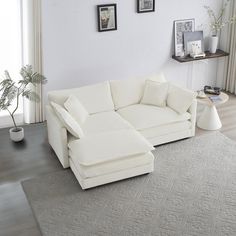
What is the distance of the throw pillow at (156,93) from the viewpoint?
18.4 feet

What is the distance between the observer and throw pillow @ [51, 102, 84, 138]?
184 inches

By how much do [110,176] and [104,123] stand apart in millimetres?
835

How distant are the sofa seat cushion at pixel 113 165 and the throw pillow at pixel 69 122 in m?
0.28

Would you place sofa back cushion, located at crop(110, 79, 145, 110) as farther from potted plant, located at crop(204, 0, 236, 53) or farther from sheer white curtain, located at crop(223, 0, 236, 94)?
sheer white curtain, located at crop(223, 0, 236, 94)

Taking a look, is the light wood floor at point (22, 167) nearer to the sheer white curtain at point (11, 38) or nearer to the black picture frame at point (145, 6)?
the sheer white curtain at point (11, 38)

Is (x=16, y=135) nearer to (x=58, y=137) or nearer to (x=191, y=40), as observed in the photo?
(x=58, y=137)

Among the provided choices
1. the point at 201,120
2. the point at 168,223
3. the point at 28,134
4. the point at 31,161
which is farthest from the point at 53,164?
the point at 201,120

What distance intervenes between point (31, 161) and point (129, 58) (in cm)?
238

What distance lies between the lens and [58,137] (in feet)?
15.9

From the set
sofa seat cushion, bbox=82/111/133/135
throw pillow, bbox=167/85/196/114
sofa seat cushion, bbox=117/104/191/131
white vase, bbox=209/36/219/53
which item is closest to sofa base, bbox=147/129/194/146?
sofa seat cushion, bbox=117/104/191/131

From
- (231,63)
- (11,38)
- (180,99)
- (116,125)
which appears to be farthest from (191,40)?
(11,38)

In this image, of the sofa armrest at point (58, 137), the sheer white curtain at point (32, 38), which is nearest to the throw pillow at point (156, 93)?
the sofa armrest at point (58, 137)

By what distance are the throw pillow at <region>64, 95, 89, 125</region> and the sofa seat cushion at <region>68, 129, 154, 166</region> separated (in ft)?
1.30

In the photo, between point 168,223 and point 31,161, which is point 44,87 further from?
point 168,223
